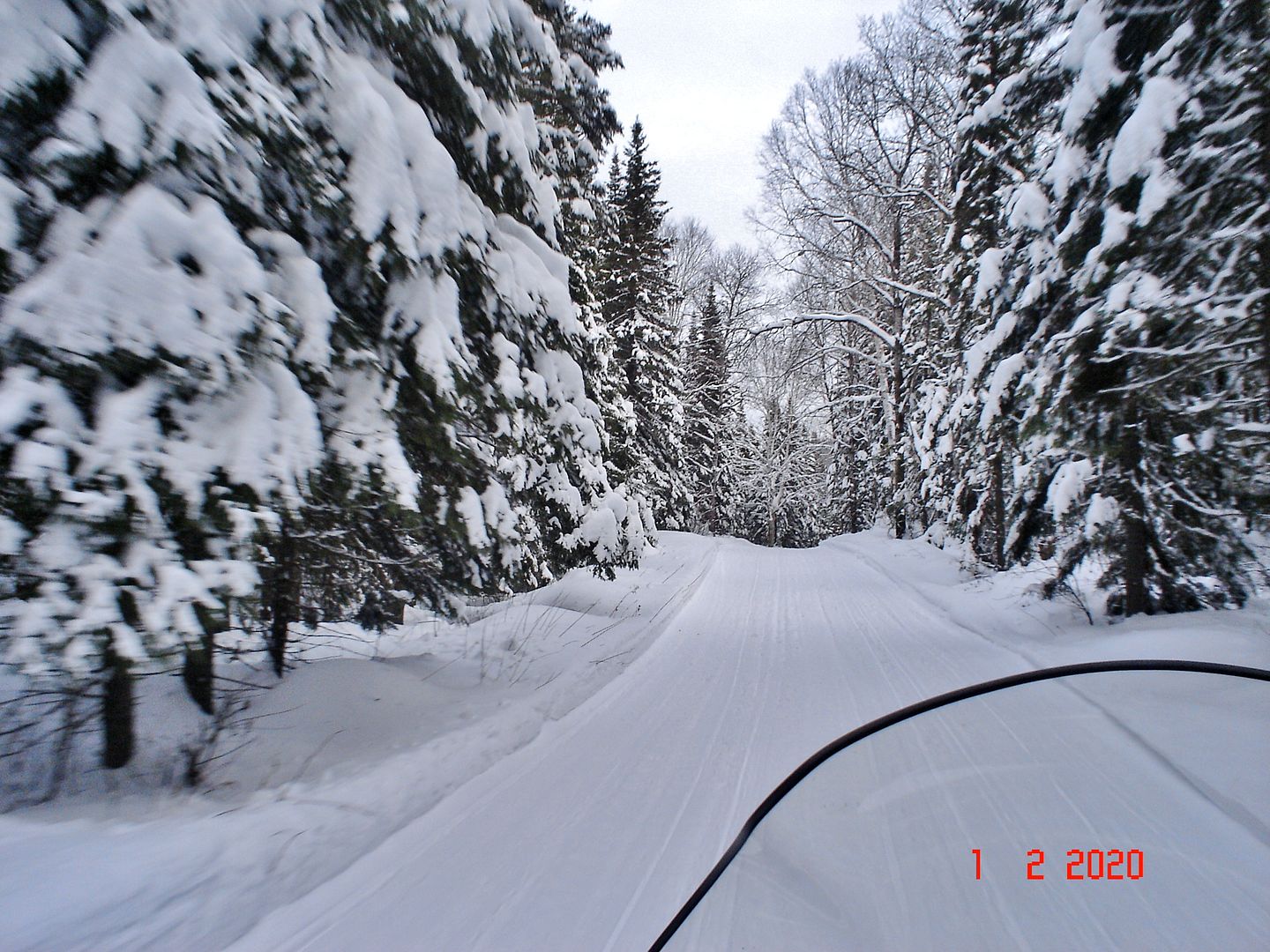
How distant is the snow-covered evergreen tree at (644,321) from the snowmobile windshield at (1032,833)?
11312 millimetres

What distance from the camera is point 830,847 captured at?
2.48 metres

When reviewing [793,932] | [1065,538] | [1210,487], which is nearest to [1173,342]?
[1210,487]

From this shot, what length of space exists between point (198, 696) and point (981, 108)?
41.9ft

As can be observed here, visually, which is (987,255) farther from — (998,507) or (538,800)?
(538,800)

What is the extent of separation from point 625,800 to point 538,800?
1.63 feet

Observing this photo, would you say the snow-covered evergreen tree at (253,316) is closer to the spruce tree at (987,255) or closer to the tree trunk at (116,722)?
the tree trunk at (116,722)

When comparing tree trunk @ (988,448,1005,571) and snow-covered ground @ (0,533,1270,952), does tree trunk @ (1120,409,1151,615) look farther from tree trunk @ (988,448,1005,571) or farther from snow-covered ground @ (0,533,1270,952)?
tree trunk @ (988,448,1005,571)

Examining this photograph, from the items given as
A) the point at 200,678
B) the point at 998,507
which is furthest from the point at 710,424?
the point at 200,678

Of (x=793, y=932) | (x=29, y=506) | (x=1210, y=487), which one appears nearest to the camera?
(x=793, y=932)

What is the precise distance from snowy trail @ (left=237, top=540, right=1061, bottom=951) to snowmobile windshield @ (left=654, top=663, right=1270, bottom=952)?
576 millimetres

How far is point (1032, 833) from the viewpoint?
2600 millimetres

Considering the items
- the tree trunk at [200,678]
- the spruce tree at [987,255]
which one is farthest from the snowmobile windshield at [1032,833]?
the spruce tree at [987,255]

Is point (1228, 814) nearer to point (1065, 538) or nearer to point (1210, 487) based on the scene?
point (1210, 487)

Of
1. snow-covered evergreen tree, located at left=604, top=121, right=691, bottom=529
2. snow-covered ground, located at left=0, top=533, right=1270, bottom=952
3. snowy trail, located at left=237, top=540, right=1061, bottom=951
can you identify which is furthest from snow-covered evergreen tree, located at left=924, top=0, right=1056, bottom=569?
snow-covered evergreen tree, located at left=604, top=121, right=691, bottom=529
